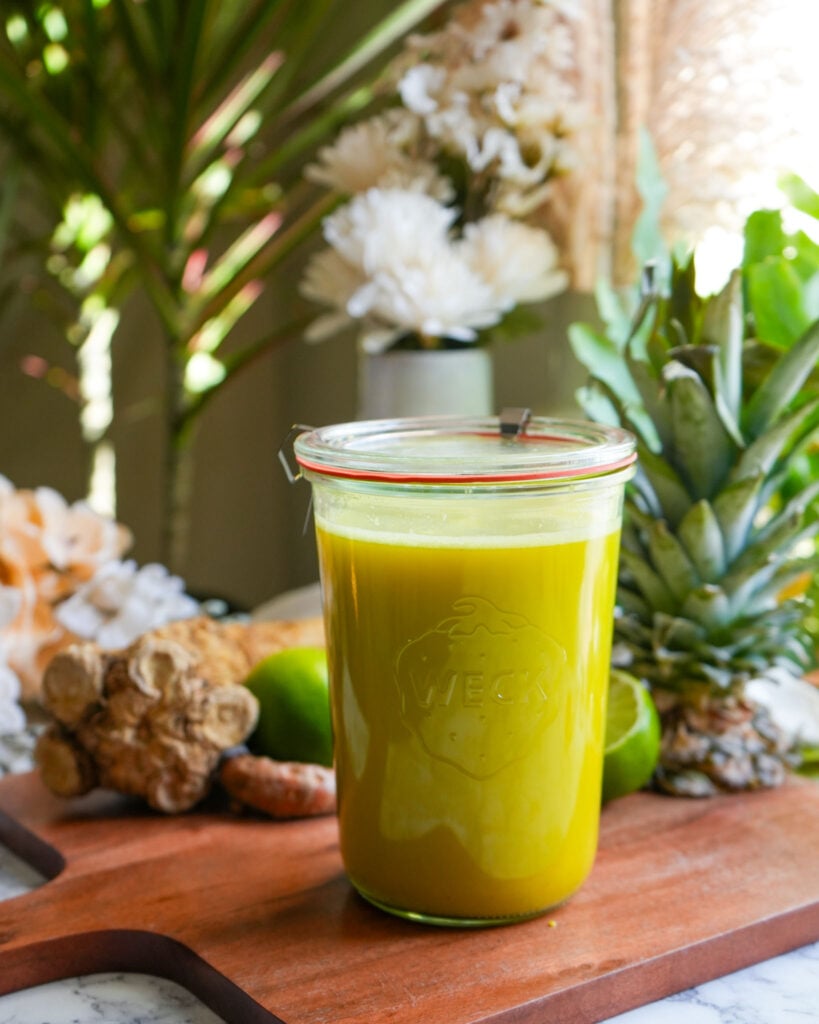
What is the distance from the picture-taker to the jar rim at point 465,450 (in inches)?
23.3

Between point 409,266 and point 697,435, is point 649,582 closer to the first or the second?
point 697,435

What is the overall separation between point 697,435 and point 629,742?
0.22 meters

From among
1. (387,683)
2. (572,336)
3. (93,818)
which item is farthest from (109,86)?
(387,683)

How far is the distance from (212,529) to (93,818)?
1542mm

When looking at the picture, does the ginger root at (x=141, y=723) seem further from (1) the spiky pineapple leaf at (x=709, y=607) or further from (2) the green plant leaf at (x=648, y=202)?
(2) the green plant leaf at (x=648, y=202)

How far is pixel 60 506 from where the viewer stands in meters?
1.07

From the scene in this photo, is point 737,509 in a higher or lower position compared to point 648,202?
lower

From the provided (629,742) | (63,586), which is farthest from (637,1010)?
(63,586)

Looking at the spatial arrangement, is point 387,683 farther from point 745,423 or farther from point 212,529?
point 212,529

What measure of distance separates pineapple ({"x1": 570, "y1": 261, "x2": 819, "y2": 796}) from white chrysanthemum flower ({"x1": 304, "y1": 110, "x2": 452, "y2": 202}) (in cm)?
39

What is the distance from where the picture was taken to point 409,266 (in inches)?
44.3

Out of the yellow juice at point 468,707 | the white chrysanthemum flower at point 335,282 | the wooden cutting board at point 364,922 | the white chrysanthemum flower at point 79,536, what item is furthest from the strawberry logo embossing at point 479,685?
the white chrysanthemum flower at point 335,282

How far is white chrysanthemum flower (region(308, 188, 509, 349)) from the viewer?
1.11 m

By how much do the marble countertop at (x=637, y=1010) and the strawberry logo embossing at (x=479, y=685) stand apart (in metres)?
0.15
